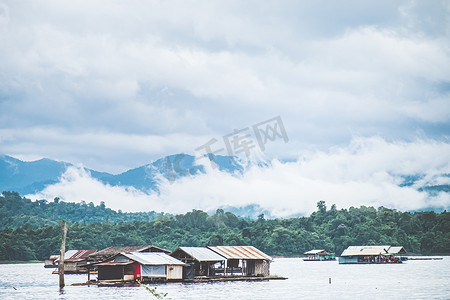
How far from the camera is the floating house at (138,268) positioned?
75.7 meters

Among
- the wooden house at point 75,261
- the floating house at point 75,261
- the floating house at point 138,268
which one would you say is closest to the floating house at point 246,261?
the floating house at point 138,268

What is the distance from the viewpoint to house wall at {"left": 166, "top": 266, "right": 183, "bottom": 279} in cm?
7809

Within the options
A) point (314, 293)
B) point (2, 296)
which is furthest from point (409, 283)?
point (2, 296)

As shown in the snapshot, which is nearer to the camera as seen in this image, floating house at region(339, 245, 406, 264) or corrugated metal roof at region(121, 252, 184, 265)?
corrugated metal roof at region(121, 252, 184, 265)

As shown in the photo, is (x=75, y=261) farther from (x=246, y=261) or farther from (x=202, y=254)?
(x=202, y=254)

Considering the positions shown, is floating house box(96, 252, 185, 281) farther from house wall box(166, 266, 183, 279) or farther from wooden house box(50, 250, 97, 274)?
wooden house box(50, 250, 97, 274)

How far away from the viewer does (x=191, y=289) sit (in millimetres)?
71062

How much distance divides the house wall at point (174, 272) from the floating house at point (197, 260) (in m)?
1.13

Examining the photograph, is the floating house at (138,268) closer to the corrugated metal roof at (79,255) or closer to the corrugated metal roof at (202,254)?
the corrugated metal roof at (202,254)

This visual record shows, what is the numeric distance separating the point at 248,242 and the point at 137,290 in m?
124

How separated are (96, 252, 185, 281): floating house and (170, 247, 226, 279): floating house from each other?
2.07m

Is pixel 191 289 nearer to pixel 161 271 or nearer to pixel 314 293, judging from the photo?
pixel 161 271

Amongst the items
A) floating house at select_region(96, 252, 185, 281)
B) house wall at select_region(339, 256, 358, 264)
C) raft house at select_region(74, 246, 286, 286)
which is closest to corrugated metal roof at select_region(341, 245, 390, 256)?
house wall at select_region(339, 256, 358, 264)

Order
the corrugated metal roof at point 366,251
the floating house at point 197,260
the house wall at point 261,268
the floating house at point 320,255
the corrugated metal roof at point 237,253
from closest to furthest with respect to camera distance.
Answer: the floating house at point 197,260
the corrugated metal roof at point 237,253
the house wall at point 261,268
the corrugated metal roof at point 366,251
the floating house at point 320,255
